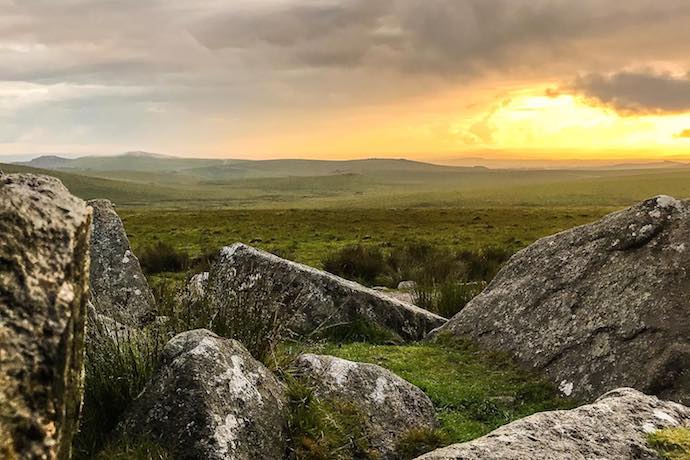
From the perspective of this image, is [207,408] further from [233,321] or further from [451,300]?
[451,300]

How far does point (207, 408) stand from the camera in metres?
5.54

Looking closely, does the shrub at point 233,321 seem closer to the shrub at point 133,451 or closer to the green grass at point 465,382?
the shrub at point 133,451

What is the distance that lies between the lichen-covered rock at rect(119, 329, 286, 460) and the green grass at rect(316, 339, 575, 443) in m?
2.40

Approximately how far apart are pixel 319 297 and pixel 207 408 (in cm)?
652

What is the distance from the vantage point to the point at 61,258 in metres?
3.60

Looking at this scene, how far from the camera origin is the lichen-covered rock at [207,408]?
542cm

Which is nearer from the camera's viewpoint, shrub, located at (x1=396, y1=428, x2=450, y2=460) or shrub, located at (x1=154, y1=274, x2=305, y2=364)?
shrub, located at (x1=396, y1=428, x2=450, y2=460)

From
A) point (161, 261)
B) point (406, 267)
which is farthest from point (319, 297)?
point (161, 261)

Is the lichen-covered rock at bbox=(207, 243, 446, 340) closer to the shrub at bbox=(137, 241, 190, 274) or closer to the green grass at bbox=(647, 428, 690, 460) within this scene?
the green grass at bbox=(647, 428, 690, 460)

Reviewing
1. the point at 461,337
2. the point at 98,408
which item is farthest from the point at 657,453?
the point at 461,337

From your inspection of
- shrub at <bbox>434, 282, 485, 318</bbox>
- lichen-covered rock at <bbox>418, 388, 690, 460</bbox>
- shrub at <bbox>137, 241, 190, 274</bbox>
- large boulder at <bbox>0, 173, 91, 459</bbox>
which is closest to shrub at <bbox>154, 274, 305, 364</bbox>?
lichen-covered rock at <bbox>418, 388, 690, 460</bbox>

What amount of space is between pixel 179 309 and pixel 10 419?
4787 millimetres

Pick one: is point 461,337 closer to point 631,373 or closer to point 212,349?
point 631,373

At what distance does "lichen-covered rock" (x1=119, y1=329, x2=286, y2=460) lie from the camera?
17.8ft
